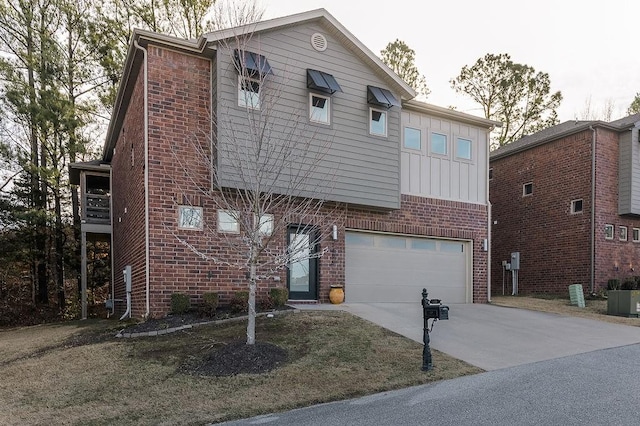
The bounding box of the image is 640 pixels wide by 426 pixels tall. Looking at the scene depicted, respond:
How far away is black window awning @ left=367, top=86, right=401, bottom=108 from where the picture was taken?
37.1 ft

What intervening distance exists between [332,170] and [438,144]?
13.7 ft

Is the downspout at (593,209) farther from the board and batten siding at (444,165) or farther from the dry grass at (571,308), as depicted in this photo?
the board and batten siding at (444,165)

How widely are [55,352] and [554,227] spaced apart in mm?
16480

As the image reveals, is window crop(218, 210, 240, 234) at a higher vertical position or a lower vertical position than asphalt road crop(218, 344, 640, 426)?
higher

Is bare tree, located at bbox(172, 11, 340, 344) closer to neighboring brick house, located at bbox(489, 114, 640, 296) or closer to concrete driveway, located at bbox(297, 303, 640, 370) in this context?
concrete driveway, located at bbox(297, 303, 640, 370)

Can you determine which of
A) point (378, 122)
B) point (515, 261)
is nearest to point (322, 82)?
point (378, 122)

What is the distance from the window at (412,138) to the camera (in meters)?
12.6

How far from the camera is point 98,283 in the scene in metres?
21.1

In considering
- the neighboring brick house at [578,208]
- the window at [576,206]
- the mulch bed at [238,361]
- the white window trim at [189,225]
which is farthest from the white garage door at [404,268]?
the window at [576,206]

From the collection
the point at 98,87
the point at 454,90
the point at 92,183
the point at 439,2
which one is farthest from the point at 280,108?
the point at 454,90

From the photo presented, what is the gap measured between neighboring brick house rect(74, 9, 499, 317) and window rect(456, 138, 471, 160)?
0.16ft

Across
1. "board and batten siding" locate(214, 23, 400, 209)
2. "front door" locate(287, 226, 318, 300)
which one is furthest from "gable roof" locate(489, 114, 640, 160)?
"front door" locate(287, 226, 318, 300)

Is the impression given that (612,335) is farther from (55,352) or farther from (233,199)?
(55,352)

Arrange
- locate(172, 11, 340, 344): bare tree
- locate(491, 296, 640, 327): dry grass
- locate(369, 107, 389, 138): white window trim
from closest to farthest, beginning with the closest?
locate(172, 11, 340, 344): bare tree → locate(491, 296, 640, 327): dry grass → locate(369, 107, 389, 138): white window trim
